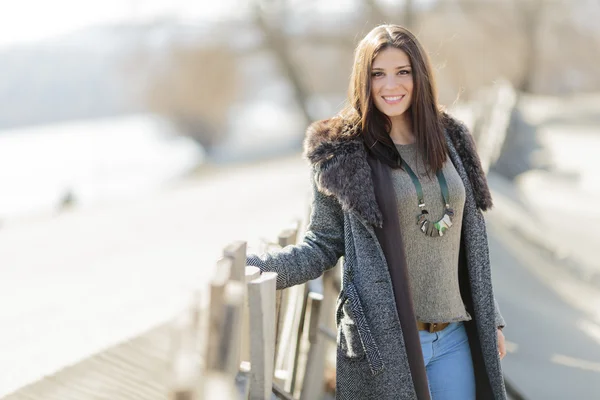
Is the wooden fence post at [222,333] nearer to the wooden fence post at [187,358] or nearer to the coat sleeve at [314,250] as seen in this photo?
the wooden fence post at [187,358]

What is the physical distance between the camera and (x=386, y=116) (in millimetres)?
2508

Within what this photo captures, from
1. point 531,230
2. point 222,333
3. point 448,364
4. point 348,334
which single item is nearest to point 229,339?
point 222,333

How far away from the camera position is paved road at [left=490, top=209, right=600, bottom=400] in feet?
13.8

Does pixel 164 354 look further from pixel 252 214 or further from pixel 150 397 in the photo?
pixel 252 214

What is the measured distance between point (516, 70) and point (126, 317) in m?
25.9

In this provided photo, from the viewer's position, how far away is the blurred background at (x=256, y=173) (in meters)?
5.09

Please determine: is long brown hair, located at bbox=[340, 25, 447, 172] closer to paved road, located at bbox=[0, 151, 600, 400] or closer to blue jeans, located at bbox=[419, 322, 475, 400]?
blue jeans, located at bbox=[419, 322, 475, 400]

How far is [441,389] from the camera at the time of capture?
8.04 ft

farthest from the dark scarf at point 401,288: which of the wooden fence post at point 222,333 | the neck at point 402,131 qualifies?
the wooden fence post at point 222,333

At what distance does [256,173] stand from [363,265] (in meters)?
18.1

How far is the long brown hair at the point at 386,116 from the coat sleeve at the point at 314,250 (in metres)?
0.23

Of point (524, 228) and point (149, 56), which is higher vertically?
point (149, 56)

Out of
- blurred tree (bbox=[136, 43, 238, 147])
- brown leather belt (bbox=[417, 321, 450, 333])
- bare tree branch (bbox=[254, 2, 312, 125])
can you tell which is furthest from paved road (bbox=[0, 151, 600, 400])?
blurred tree (bbox=[136, 43, 238, 147])

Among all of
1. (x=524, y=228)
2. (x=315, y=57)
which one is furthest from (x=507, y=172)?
(x=315, y=57)
